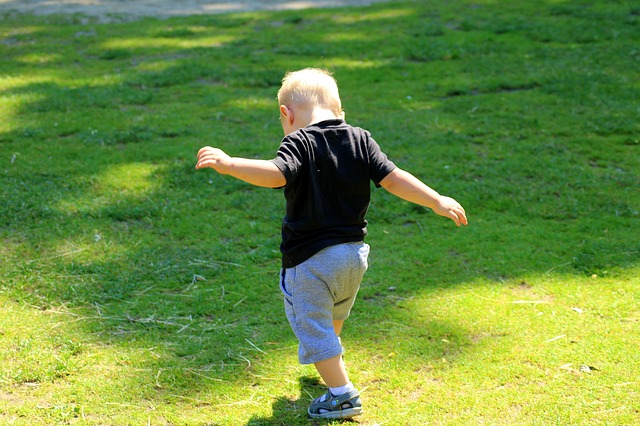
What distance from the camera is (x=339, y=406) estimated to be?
294 centimetres

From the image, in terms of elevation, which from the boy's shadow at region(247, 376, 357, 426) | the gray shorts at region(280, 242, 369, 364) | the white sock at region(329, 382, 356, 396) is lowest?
the boy's shadow at region(247, 376, 357, 426)

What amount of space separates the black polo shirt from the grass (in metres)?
0.70

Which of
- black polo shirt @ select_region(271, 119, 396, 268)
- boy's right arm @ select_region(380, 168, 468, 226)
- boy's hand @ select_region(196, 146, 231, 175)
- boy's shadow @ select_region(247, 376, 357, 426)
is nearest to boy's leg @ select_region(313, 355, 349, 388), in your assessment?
boy's shadow @ select_region(247, 376, 357, 426)

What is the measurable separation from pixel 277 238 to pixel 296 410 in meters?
1.69

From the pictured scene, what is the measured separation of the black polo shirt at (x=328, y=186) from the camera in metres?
2.88

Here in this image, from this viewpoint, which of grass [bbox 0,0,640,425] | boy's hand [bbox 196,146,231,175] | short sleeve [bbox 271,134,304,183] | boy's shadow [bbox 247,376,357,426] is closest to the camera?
boy's hand [bbox 196,146,231,175]

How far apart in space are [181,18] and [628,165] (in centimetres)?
669

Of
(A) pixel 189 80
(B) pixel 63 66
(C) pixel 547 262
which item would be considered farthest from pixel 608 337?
(B) pixel 63 66

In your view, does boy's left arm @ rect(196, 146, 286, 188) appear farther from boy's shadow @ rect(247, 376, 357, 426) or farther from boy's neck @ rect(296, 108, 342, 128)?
boy's shadow @ rect(247, 376, 357, 426)

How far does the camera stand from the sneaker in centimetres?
294

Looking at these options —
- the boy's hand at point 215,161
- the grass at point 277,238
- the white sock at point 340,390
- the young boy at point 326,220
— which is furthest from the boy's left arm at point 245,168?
the grass at point 277,238

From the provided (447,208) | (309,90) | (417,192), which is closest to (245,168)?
(309,90)

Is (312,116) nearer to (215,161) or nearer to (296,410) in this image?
(215,161)

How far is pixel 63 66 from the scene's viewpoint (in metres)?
8.16
